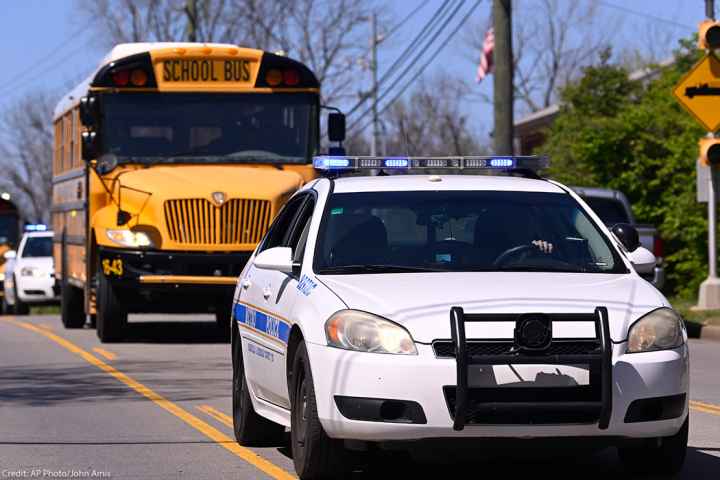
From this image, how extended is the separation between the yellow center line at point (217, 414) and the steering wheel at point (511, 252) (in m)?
3.17

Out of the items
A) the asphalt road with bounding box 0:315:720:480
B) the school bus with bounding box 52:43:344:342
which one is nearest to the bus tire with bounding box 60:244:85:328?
the school bus with bounding box 52:43:344:342

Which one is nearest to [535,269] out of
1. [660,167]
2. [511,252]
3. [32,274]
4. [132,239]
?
[511,252]

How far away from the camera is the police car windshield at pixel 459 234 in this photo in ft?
27.7

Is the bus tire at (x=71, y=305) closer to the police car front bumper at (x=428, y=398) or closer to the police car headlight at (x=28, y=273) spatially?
the police car headlight at (x=28, y=273)

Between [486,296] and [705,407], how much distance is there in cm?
481

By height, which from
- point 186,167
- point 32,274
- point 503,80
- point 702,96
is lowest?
point 32,274

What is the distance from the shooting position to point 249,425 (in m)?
9.71

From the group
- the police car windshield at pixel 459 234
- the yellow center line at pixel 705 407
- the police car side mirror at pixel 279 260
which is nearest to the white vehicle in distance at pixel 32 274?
the yellow center line at pixel 705 407

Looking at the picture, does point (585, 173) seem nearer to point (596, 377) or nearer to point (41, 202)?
point (596, 377)

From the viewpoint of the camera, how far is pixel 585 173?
32.0 meters

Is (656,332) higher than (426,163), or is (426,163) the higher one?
(426,163)

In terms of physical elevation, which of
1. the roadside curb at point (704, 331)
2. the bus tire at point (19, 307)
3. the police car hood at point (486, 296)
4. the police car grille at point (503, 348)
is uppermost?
the police car hood at point (486, 296)

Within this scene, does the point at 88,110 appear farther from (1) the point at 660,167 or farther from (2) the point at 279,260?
(1) the point at 660,167

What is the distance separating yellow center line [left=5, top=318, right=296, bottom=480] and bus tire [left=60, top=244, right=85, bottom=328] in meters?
4.19
